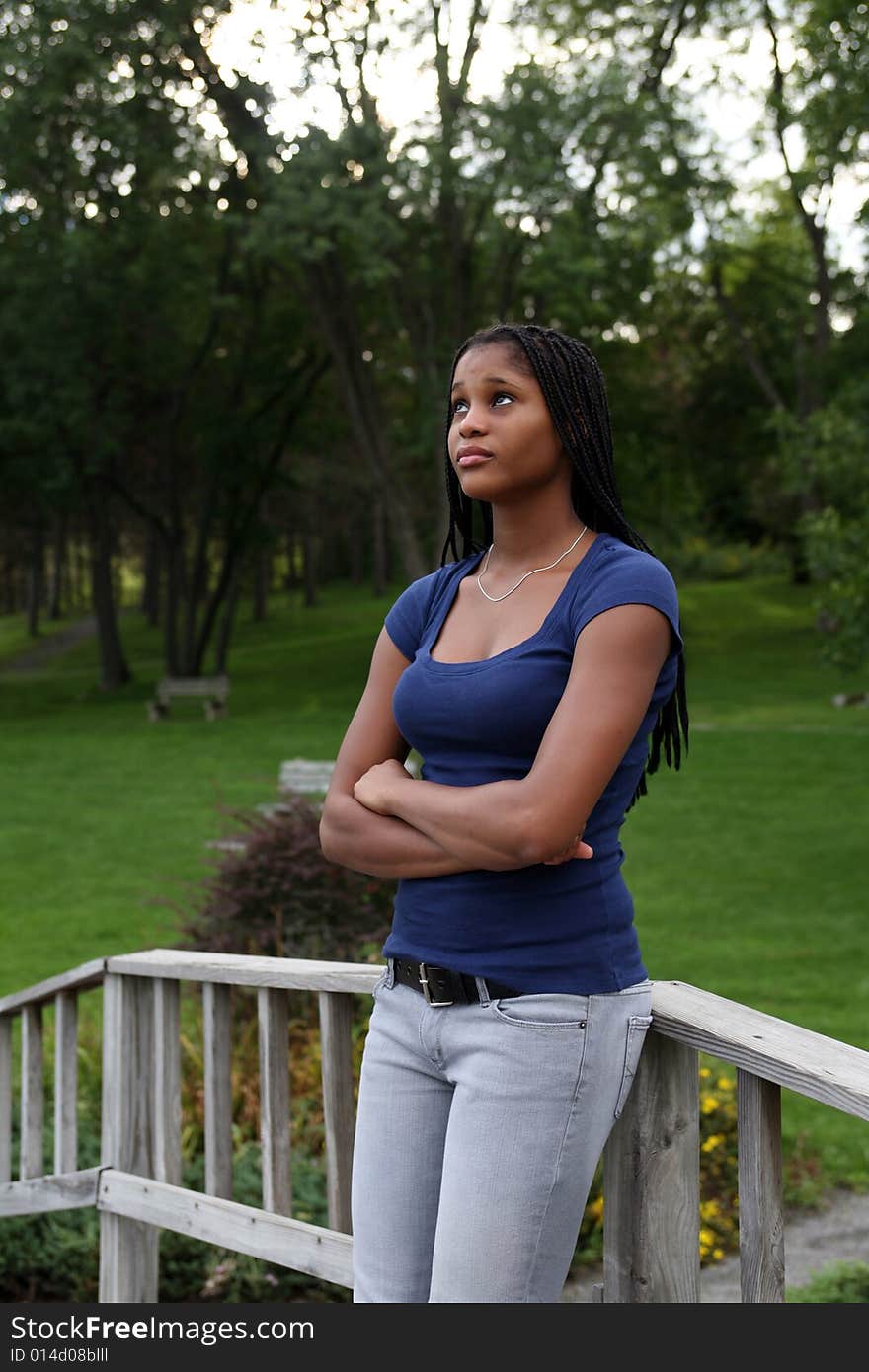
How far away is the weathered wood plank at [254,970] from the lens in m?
2.95

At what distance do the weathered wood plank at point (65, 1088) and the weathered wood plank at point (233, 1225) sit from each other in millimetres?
298

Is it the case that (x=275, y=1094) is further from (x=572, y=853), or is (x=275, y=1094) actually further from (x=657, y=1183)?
(x=572, y=853)

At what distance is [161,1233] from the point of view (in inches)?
252

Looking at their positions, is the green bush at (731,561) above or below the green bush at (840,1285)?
above

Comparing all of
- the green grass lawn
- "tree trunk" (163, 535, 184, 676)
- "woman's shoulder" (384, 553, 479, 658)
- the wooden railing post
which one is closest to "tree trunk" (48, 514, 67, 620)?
"tree trunk" (163, 535, 184, 676)

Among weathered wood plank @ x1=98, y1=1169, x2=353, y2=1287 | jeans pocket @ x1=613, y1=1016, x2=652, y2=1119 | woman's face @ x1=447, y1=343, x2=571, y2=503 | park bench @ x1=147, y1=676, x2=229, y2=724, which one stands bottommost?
park bench @ x1=147, y1=676, x2=229, y2=724

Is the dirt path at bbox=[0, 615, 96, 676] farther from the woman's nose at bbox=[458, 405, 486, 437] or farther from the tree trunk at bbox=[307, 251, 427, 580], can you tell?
the woman's nose at bbox=[458, 405, 486, 437]

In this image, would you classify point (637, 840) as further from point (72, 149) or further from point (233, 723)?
point (72, 149)

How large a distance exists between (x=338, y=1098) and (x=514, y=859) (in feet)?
3.81

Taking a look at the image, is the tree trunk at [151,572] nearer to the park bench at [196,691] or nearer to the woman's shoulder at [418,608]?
the park bench at [196,691]

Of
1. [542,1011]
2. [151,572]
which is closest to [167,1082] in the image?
[542,1011]

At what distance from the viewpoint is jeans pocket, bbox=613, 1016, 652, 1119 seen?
7.39 feet

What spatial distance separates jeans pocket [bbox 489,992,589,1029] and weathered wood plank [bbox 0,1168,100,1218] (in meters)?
2.08

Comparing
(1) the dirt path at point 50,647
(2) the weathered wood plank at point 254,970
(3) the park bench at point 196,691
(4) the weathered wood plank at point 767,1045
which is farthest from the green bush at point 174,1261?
(1) the dirt path at point 50,647
